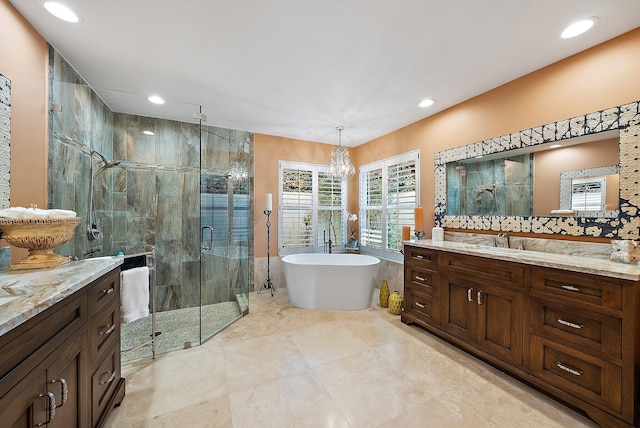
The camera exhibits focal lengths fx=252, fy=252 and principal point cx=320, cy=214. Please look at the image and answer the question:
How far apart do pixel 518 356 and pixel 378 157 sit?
3.12 meters

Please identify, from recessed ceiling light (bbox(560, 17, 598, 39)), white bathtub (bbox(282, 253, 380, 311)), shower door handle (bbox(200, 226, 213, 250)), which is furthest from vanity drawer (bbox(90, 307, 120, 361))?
recessed ceiling light (bbox(560, 17, 598, 39))

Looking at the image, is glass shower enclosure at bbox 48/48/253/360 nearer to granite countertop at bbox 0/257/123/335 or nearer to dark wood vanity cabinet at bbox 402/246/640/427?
granite countertop at bbox 0/257/123/335

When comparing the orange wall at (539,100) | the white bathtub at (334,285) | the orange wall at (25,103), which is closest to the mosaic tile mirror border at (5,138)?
the orange wall at (25,103)

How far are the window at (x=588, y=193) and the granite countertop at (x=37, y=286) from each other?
130 inches

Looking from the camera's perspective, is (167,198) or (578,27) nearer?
(578,27)

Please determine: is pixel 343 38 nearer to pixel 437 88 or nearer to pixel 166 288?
pixel 437 88

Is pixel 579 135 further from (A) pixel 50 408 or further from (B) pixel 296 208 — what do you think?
(A) pixel 50 408

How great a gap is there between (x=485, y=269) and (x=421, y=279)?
0.70m

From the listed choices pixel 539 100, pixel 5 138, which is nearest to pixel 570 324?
pixel 539 100

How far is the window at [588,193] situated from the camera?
6.40 ft

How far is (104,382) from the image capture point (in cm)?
145

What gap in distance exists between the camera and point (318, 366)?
2.10 metres

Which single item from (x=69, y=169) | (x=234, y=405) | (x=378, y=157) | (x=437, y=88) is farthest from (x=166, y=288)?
(x=437, y=88)

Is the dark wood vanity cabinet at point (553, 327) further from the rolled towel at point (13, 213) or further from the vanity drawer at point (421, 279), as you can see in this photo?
the rolled towel at point (13, 213)
